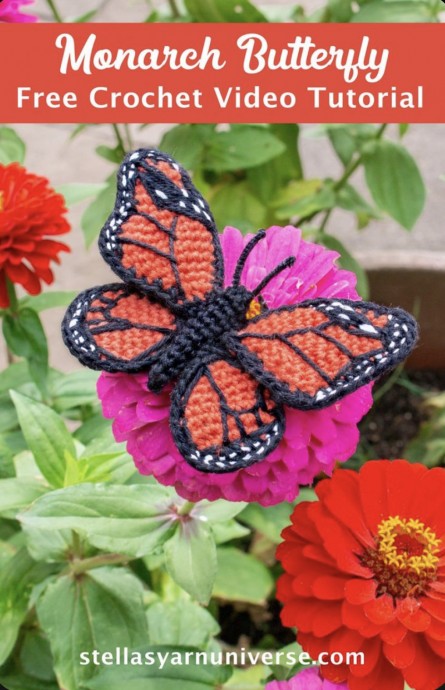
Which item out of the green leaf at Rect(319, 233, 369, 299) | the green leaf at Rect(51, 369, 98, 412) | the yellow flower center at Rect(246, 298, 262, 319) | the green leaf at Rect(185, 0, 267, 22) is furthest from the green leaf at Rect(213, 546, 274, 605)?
the green leaf at Rect(185, 0, 267, 22)

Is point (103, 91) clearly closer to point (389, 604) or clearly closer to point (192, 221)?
point (192, 221)

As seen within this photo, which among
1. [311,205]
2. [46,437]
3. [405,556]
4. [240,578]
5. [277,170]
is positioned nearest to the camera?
[405,556]

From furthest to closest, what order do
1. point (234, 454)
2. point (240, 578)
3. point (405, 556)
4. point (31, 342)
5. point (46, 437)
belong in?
point (240, 578)
point (31, 342)
point (46, 437)
point (405, 556)
point (234, 454)

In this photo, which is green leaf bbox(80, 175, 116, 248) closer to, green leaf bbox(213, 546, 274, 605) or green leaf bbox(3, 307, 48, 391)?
green leaf bbox(3, 307, 48, 391)

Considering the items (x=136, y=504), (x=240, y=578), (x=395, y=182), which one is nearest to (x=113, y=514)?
(x=136, y=504)

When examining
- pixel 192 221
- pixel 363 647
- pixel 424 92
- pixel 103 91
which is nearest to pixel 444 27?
pixel 424 92

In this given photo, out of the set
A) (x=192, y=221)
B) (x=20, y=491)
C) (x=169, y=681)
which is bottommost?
(x=169, y=681)

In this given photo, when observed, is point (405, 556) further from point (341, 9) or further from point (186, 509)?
point (341, 9)
